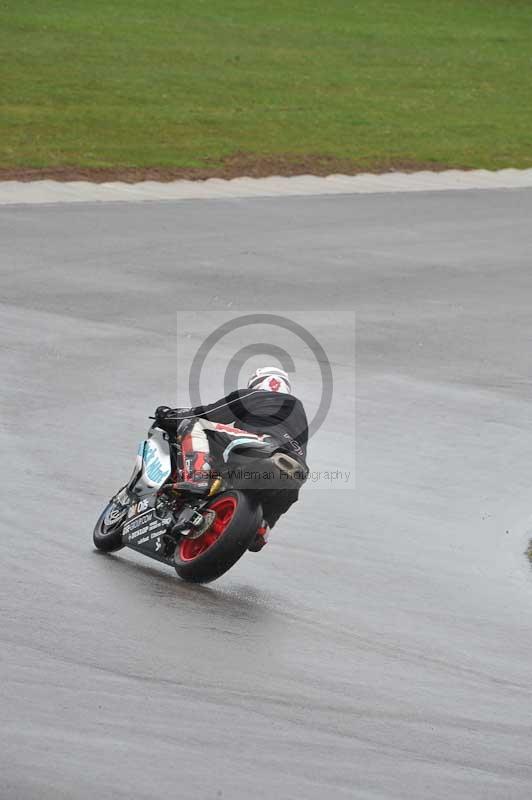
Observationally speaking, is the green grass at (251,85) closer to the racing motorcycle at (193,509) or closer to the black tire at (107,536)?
the black tire at (107,536)

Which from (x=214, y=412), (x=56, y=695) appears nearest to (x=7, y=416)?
(x=214, y=412)

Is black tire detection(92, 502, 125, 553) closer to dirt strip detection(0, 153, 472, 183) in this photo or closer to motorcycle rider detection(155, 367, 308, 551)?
motorcycle rider detection(155, 367, 308, 551)

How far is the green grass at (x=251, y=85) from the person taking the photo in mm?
30391

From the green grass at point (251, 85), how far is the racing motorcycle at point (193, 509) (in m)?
17.0

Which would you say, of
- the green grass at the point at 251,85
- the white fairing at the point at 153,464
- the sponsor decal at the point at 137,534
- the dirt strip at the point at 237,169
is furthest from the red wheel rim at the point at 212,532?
the green grass at the point at 251,85

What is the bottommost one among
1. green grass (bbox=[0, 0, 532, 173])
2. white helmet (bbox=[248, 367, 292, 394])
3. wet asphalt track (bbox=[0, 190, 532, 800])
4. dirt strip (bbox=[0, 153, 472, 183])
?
wet asphalt track (bbox=[0, 190, 532, 800])

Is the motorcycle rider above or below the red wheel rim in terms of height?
above

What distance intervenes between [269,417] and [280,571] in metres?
1.21

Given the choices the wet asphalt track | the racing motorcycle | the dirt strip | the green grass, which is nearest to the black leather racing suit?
the racing motorcycle

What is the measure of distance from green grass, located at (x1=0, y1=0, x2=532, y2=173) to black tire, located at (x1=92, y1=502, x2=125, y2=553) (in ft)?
55.4

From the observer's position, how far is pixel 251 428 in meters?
9.99

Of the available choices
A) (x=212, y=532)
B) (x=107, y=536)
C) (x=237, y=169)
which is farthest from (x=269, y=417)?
(x=237, y=169)

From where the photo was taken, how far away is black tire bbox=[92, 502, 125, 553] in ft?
33.9

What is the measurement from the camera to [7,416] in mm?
13500
